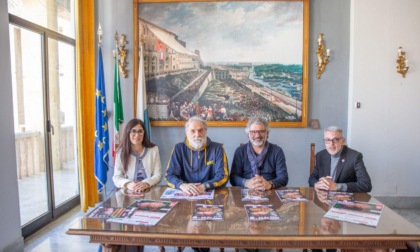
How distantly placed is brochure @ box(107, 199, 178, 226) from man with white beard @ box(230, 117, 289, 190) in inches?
31.2

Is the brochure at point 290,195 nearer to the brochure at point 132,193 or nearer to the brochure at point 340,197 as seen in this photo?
Result: the brochure at point 340,197

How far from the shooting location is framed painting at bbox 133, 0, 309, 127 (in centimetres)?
359

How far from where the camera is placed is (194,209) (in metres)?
1.65

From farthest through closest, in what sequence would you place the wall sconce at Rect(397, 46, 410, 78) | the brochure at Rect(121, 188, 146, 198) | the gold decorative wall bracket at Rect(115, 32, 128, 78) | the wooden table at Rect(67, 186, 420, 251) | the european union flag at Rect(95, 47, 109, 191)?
the gold decorative wall bracket at Rect(115, 32, 128, 78)
the wall sconce at Rect(397, 46, 410, 78)
the european union flag at Rect(95, 47, 109, 191)
the brochure at Rect(121, 188, 146, 198)
the wooden table at Rect(67, 186, 420, 251)

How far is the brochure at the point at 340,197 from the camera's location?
1.78 m

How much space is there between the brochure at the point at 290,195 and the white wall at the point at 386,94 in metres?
2.02

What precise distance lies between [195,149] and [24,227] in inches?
76.9

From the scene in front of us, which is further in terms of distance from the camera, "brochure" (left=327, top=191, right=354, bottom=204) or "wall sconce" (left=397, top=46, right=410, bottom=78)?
"wall sconce" (left=397, top=46, right=410, bottom=78)

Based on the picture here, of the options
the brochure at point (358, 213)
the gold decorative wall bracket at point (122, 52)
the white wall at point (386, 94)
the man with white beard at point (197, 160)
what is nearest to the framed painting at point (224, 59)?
the gold decorative wall bracket at point (122, 52)

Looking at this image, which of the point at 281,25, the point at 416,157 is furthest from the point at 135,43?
the point at 416,157

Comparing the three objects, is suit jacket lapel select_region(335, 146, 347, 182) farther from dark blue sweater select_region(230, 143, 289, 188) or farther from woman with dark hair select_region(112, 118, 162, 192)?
woman with dark hair select_region(112, 118, 162, 192)

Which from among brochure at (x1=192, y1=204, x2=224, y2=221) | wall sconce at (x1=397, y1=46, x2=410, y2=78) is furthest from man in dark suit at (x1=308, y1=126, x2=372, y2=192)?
wall sconce at (x1=397, y1=46, x2=410, y2=78)

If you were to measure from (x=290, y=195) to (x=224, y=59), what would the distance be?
2165mm

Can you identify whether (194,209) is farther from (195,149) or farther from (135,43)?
(135,43)
